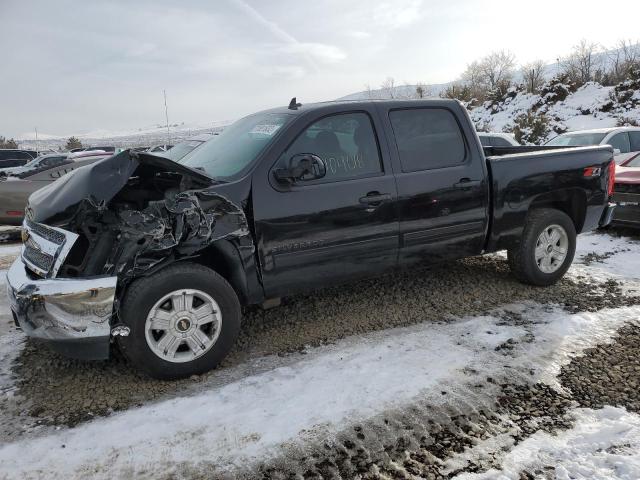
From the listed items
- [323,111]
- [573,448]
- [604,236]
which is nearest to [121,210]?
[323,111]

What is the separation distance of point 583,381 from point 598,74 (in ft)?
119

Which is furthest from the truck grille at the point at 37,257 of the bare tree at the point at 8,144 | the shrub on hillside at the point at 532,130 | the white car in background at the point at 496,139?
the bare tree at the point at 8,144

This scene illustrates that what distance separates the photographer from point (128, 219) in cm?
316

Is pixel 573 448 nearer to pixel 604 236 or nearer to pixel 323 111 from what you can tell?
pixel 323 111

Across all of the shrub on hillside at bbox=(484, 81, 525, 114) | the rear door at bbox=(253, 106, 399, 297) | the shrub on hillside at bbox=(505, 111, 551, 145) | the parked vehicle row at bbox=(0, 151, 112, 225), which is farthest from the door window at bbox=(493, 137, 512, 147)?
the shrub on hillside at bbox=(484, 81, 525, 114)

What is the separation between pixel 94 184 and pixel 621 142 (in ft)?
37.7

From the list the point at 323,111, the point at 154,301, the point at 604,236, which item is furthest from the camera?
the point at 604,236

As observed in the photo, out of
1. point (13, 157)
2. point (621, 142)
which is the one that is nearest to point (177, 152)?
point (621, 142)

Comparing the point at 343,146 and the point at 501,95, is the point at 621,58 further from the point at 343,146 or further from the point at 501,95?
the point at 343,146

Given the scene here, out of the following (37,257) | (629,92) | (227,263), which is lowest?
(227,263)

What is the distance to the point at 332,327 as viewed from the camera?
4.12 metres

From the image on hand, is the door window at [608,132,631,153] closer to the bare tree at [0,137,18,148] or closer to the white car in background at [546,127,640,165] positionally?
the white car in background at [546,127,640,165]

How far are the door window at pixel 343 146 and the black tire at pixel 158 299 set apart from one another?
3.62ft

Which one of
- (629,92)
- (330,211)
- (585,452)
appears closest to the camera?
(585,452)
